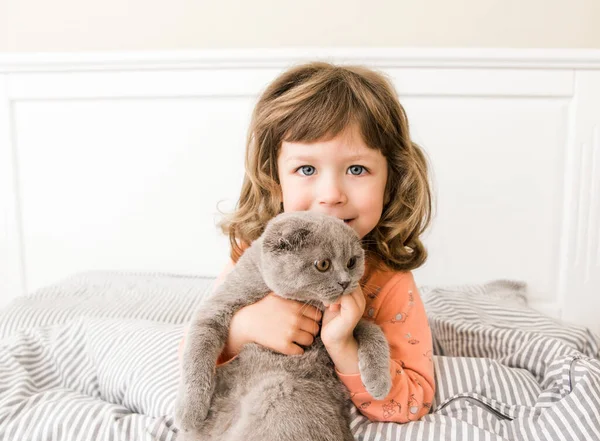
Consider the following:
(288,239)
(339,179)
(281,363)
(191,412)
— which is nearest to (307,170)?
(339,179)

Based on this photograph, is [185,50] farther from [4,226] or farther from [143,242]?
[4,226]

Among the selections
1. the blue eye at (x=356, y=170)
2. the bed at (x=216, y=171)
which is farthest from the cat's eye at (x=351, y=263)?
the bed at (x=216, y=171)

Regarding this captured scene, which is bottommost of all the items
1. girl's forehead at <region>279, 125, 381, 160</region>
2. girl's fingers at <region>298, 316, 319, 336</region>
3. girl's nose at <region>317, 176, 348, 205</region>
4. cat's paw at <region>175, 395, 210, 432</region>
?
cat's paw at <region>175, 395, 210, 432</region>

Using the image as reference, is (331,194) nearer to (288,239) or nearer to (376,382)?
(288,239)

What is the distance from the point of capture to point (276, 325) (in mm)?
795

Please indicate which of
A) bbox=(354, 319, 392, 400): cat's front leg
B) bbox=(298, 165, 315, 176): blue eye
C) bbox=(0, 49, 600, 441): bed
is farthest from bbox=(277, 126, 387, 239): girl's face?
bbox=(0, 49, 600, 441): bed

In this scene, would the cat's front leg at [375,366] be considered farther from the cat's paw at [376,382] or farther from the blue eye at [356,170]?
the blue eye at [356,170]

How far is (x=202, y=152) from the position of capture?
1887 mm

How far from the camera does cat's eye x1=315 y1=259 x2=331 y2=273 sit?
743mm

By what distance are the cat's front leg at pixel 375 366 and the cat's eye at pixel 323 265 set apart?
166 millimetres

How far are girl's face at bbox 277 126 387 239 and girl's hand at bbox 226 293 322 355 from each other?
8.2 inches

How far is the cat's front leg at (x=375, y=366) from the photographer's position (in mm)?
793

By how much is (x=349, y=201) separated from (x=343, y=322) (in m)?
0.26

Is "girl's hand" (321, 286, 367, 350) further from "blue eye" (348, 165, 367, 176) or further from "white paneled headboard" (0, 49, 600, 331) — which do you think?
"white paneled headboard" (0, 49, 600, 331)
